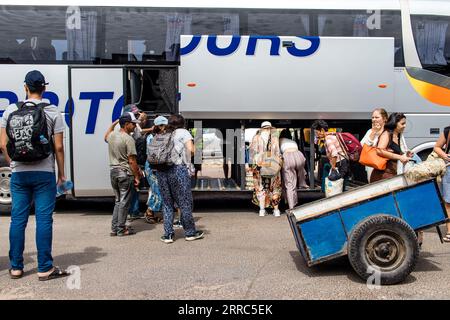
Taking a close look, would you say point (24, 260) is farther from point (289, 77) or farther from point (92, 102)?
point (289, 77)

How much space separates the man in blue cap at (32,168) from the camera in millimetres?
4426

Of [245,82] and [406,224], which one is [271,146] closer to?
[245,82]

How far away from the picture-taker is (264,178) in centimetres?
820

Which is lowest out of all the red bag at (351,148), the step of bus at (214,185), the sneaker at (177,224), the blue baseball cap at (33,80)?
the sneaker at (177,224)

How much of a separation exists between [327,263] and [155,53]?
5.17m

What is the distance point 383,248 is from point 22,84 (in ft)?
22.0

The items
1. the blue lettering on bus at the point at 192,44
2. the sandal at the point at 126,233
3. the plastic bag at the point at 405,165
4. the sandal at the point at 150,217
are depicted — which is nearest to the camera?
the plastic bag at the point at 405,165

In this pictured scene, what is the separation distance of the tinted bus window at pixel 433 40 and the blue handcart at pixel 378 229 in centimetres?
480

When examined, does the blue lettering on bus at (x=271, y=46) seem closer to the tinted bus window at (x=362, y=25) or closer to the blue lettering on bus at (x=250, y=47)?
the blue lettering on bus at (x=250, y=47)

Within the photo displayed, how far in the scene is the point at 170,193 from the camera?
20.7 feet

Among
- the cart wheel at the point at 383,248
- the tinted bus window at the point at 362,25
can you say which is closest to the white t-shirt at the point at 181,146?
the cart wheel at the point at 383,248

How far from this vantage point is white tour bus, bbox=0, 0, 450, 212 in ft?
26.9

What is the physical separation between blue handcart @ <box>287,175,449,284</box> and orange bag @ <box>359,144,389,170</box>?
1567 mm
